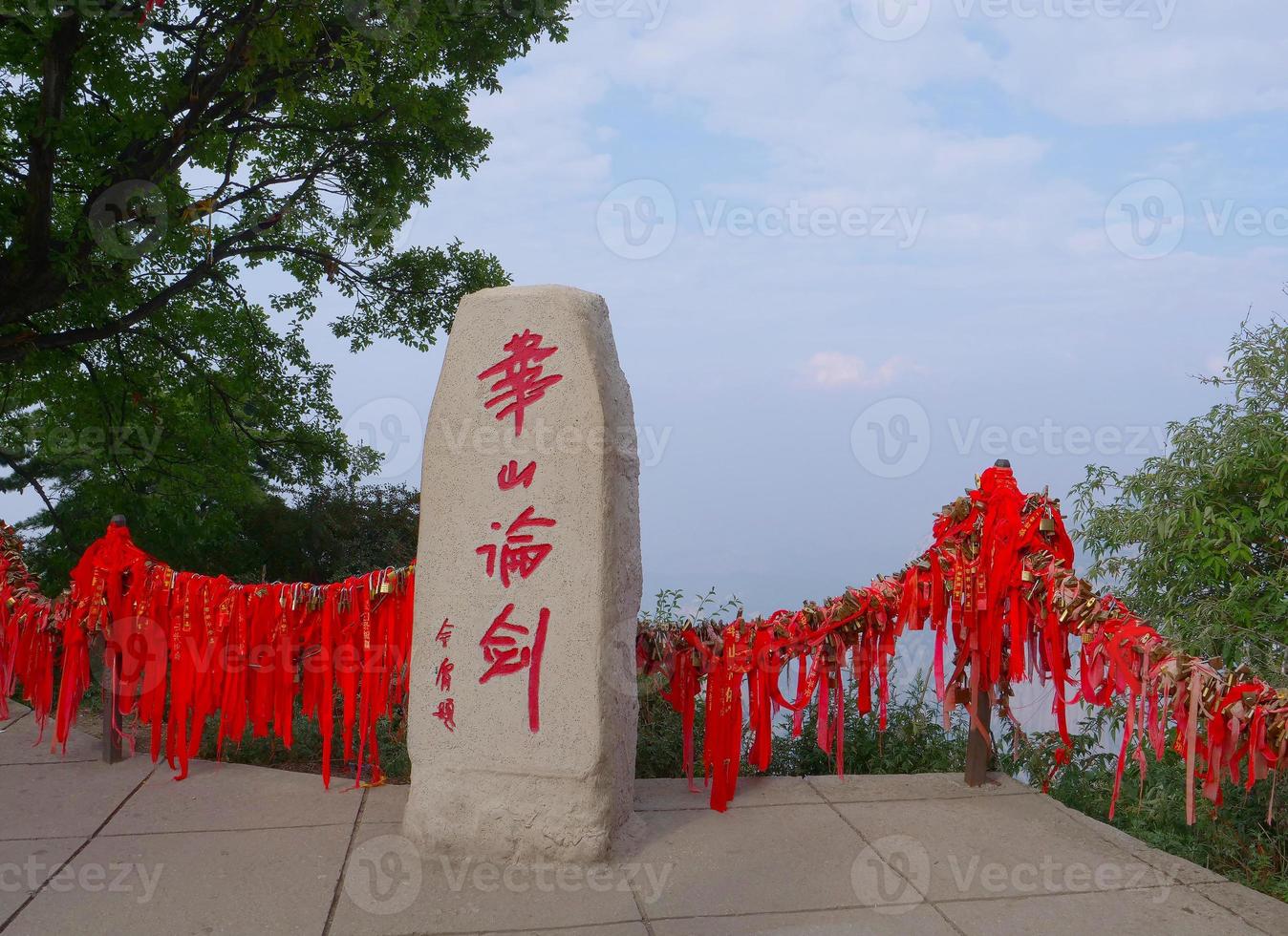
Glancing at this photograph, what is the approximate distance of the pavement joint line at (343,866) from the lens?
352cm

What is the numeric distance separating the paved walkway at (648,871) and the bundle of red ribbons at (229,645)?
37cm

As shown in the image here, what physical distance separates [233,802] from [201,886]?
0.92 m

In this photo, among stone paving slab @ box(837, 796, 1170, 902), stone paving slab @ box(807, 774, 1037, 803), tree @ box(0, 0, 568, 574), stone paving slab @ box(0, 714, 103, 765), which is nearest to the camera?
stone paving slab @ box(837, 796, 1170, 902)

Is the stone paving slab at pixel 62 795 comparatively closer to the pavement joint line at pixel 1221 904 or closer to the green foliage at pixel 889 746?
the green foliage at pixel 889 746

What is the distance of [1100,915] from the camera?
3.64m

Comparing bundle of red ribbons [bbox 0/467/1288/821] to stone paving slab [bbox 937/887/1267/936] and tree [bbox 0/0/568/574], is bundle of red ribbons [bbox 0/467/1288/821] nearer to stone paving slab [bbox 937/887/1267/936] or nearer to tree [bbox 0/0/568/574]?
stone paving slab [bbox 937/887/1267/936]

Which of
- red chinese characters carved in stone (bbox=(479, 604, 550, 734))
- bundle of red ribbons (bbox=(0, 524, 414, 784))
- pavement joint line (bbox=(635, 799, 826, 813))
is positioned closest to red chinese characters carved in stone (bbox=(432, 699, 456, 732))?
red chinese characters carved in stone (bbox=(479, 604, 550, 734))

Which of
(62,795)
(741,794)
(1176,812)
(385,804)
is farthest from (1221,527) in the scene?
(62,795)

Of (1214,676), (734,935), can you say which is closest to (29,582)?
(734,935)

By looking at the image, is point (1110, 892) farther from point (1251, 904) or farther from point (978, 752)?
point (978, 752)

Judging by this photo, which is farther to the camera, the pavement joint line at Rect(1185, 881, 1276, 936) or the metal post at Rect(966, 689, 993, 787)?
the metal post at Rect(966, 689, 993, 787)

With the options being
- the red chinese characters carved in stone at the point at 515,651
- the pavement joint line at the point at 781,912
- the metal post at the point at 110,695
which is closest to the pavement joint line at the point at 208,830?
the metal post at the point at 110,695

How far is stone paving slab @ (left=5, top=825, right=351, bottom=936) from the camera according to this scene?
351 cm

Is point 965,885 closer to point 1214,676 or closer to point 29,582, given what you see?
point 1214,676
